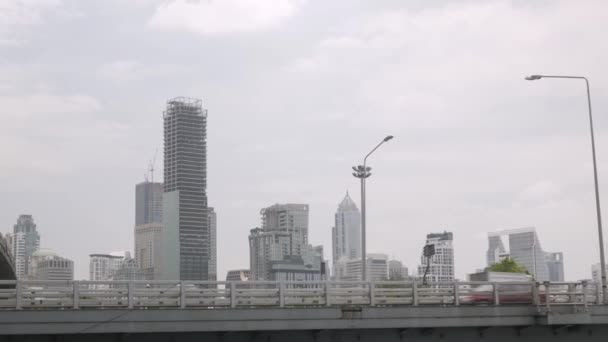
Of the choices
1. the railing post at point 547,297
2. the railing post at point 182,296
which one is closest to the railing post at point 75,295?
the railing post at point 182,296

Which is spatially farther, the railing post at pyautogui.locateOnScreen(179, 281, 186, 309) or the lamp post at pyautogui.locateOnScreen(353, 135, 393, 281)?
the lamp post at pyautogui.locateOnScreen(353, 135, 393, 281)

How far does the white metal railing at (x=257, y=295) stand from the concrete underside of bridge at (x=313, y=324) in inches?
24.6

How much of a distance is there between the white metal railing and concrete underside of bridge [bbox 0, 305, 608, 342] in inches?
24.6

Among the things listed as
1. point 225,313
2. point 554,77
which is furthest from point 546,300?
point 554,77

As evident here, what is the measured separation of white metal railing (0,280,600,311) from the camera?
3125 centimetres

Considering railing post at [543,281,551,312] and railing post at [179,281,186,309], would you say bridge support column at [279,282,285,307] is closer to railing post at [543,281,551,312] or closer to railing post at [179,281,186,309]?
railing post at [179,281,186,309]

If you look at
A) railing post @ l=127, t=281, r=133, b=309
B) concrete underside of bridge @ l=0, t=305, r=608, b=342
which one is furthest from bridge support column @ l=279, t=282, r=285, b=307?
railing post @ l=127, t=281, r=133, b=309

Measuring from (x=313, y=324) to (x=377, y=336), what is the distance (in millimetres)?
2902

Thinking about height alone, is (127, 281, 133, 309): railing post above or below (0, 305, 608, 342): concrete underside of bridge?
above

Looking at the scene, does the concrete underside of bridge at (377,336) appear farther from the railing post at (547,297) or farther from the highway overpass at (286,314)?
the railing post at (547,297)

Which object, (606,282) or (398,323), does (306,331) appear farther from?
(606,282)

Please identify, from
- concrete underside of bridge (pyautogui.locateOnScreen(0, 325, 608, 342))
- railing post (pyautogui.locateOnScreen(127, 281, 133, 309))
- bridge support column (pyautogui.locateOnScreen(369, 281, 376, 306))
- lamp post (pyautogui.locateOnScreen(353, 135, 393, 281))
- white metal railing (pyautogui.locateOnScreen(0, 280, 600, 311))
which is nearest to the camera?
white metal railing (pyautogui.locateOnScreen(0, 280, 600, 311))

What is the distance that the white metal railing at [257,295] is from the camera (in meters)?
31.2

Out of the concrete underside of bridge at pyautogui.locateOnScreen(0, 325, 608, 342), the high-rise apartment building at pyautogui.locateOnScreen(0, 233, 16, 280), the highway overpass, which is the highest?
the high-rise apartment building at pyautogui.locateOnScreen(0, 233, 16, 280)
